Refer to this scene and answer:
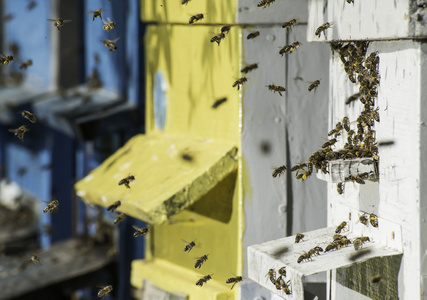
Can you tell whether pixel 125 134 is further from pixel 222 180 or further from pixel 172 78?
pixel 222 180

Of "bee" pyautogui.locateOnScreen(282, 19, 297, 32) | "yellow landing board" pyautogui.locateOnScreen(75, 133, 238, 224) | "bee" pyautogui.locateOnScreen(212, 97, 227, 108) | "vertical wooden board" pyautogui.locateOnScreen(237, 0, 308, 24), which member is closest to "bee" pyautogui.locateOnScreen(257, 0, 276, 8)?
"vertical wooden board" pyautogui.locateOnScreen(237, 0, 308, 24)

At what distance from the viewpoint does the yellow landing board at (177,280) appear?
16.2ft

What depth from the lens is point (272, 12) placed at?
4734 millimetres

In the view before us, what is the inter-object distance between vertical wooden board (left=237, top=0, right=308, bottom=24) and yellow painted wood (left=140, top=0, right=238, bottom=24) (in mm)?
60

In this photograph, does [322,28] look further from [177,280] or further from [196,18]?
[177,280]

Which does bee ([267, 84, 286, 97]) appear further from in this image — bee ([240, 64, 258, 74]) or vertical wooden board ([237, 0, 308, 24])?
vertical wooden board ([237, 0, 308, 24])

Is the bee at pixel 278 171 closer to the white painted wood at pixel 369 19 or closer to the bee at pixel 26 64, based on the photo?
the white painted wood at pixel 369 19

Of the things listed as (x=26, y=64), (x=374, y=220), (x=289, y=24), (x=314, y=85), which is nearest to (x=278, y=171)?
(x=314, y=85)

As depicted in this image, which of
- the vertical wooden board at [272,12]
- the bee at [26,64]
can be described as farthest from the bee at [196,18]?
the bee at [26,64]

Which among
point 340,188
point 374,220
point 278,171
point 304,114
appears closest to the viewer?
point 374,220

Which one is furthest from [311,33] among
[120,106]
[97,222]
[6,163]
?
[6,163]

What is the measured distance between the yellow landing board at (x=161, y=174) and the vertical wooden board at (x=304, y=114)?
17.3 inches

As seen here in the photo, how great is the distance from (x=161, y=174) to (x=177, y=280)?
31.1 inches

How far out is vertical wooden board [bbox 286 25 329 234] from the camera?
491 cm
